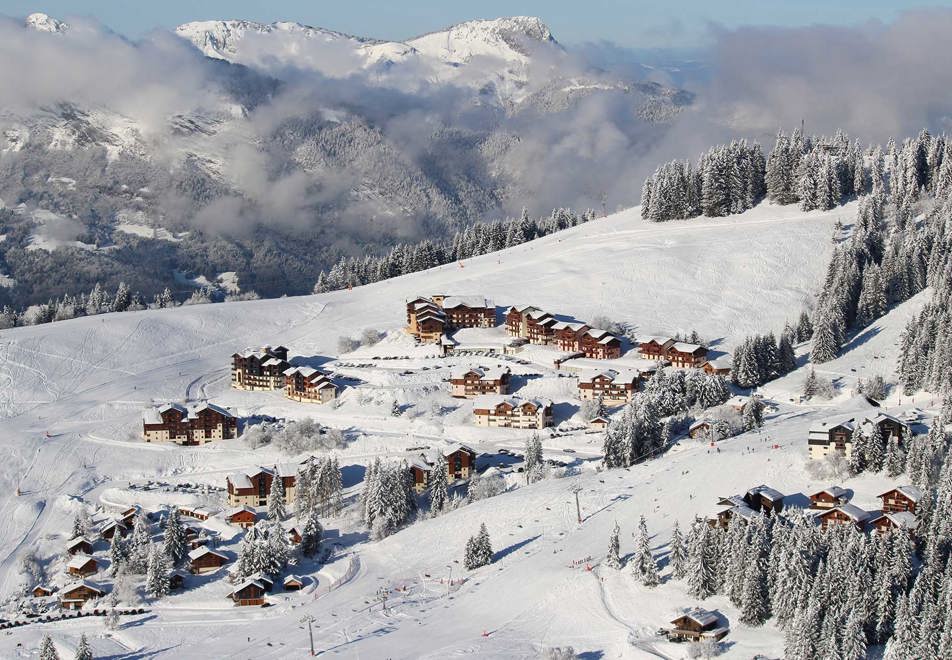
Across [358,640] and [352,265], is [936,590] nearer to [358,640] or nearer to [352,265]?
[358,640]

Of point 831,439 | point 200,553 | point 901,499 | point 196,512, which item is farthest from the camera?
point 196,512

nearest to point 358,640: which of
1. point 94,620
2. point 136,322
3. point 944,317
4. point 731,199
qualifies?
point 94,620

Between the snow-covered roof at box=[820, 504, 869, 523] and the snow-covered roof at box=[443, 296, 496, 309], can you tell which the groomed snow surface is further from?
the snow-covered roof at box=[443, 296, 496, 309]

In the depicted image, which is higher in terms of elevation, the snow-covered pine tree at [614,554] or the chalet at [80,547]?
the snow-covered pine tree at [614,554]

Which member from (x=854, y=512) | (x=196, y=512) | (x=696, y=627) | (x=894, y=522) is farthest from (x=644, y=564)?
(x=196, y=512)

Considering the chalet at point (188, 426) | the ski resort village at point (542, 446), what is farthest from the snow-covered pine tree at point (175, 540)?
the chalet at point (188, 426)

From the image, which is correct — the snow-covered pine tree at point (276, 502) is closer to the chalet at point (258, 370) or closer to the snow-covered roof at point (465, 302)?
the chalet at point (258, 370)

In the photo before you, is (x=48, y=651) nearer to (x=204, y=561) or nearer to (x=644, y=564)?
(x=204, y=561)
